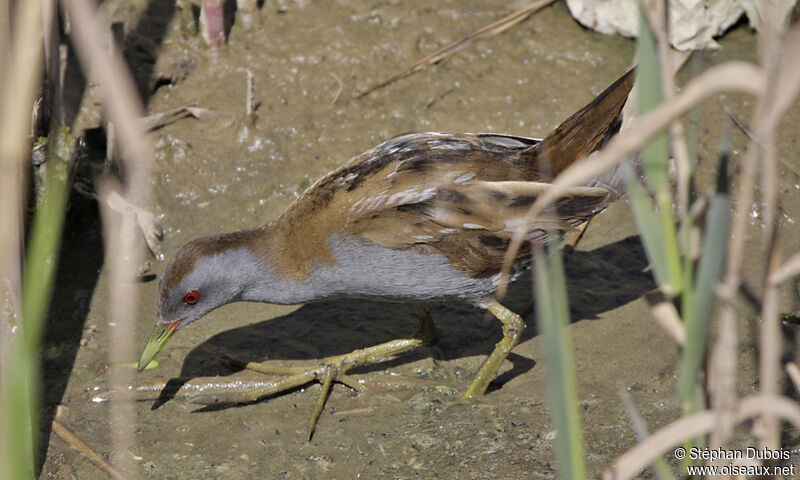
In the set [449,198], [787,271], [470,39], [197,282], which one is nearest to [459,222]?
[449,198]

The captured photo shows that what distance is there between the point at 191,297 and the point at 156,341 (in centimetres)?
30

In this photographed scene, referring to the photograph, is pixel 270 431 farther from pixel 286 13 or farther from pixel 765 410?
pixel 286 13

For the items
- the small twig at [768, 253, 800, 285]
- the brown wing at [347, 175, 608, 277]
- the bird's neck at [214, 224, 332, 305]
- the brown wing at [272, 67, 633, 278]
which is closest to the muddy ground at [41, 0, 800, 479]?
the bird's neck at [214, 224, 332, 305]

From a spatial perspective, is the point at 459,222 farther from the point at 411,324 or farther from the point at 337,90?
the point at 337,90

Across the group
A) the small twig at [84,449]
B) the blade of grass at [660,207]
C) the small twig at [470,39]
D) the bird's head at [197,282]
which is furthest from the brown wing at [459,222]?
the small twig at [470,39]

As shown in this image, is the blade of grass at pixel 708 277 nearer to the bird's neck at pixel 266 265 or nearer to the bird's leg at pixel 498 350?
the bird's leg at pixel 498 350

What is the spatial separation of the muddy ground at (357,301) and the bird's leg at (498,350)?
0.07 meters

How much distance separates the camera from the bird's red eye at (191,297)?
3613mm

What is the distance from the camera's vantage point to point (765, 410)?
164 cm

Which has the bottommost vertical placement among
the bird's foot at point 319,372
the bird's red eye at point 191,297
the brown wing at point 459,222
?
the bird's foot at point 319,372

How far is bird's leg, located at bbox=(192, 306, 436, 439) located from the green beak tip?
29 cm

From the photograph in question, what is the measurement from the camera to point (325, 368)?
3.92 metres

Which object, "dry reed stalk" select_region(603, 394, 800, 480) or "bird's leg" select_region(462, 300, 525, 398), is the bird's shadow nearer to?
"bird's leg" select_region(462, 300, 525, 398)

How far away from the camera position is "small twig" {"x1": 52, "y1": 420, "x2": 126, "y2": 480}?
3.41m
